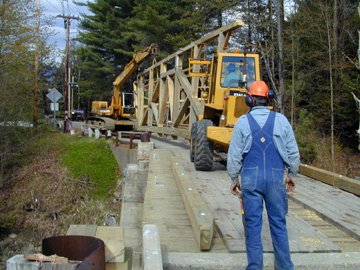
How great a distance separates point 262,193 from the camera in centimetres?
483

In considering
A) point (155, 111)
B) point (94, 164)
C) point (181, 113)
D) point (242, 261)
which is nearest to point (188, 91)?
point (181, 113)

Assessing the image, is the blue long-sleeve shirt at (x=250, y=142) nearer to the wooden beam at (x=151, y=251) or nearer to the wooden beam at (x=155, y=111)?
the wooden beam at (x=151, y=251)

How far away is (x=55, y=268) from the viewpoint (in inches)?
171

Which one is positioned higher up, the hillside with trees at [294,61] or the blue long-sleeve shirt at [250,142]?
the hillside with trees at [294,61]

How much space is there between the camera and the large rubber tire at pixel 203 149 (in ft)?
36.4

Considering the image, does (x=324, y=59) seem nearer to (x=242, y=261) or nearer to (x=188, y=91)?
(x=188, y=91)

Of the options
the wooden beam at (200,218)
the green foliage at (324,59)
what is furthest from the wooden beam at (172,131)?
the wooden beam at (200,218)

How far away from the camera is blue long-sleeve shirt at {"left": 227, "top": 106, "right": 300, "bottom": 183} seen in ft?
16.0

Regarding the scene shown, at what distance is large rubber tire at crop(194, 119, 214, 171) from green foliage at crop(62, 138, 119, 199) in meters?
10.4

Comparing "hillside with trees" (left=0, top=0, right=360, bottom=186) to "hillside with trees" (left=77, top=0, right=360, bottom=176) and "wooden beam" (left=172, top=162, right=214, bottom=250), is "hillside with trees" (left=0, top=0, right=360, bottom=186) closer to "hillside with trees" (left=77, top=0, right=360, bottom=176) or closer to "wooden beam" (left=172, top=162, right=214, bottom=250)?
"hillside with trees" (left=77, top=0, right=360, bottom=176)

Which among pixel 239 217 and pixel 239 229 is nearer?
pixel 239 229

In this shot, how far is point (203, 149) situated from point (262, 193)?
246 inches

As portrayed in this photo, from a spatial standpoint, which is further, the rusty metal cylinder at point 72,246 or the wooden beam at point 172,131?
the wooden beam at point 172,131

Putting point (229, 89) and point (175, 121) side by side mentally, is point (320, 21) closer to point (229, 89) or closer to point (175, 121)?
point (175, 121)
